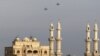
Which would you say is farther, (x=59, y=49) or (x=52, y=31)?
(x=52, y=31)

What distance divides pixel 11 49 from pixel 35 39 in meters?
5.71

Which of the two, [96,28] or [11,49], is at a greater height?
[96,28]

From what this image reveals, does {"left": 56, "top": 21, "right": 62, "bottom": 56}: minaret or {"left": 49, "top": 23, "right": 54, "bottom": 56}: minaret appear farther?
{"left": 49, "top": 23, "right": 54, "bottom": 56}: minaret

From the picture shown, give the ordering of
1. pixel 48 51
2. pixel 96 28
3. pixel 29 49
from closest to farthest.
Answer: pixel 29 49 < pixel 48 51 < pixel 96 28

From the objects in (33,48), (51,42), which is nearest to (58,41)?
(51,42)

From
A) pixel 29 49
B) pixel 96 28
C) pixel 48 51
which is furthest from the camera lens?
pixel 96 28

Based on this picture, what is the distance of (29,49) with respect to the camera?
46.6 metres

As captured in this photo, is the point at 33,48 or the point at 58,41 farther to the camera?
the point at 58,41

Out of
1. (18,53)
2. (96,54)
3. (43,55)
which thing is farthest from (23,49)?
(96,54)

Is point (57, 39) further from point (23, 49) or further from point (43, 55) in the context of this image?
point (23, 49)

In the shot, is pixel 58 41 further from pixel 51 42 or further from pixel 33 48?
pixel 33 48

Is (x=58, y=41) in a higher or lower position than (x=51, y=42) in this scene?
higher

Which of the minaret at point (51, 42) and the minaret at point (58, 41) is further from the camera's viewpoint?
the minaret at point (51, 42)

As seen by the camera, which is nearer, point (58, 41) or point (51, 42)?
point (51, 42)
